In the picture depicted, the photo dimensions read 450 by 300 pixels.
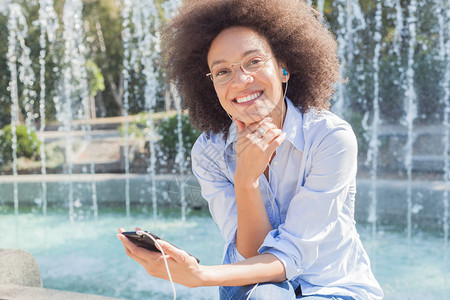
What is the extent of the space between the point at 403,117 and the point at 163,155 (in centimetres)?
486

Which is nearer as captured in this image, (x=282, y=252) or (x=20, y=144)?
(x=282, y=252)

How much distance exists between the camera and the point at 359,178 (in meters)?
6.86

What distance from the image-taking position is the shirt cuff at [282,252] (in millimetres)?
1424

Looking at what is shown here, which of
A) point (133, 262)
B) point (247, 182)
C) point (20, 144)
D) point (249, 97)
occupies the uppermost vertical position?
point (249, 97)

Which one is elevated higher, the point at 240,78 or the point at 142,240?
the point at 240,78

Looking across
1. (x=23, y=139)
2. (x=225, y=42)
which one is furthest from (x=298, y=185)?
(x=23, y=139)

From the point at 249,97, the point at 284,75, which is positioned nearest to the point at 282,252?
the point at 249,97

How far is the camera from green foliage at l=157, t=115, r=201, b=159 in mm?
8766

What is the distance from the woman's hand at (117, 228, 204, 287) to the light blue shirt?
8.9 inches

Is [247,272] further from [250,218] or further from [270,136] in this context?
[270,136]

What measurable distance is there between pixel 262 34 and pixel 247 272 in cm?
70

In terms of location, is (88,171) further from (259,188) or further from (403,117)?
(259,188)

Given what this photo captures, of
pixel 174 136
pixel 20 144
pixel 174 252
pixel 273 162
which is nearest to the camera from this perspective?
pixel 174 252

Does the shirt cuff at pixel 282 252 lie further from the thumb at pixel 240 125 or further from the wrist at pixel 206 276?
the thumb at pixel 240 125
